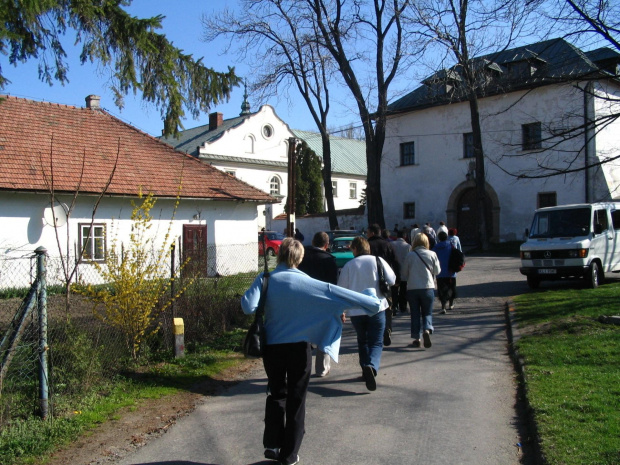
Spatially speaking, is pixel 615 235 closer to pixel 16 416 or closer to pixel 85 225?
pixel 16 416

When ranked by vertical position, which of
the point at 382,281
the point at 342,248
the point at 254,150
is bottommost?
the point at 382,281

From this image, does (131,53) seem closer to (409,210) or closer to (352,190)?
(409,210)

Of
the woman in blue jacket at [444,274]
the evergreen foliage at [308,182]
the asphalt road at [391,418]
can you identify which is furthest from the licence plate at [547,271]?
the evergreen foliage at [308,182]

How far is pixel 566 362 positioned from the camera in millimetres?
6973

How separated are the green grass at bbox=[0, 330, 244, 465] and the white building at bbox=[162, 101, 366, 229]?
3738 cm

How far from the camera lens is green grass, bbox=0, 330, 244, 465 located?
4.97 meters

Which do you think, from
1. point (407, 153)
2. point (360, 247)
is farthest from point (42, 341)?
point (407, 153)

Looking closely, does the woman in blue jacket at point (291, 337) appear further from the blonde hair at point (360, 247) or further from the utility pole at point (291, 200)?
the utility pole at point (291, 200)

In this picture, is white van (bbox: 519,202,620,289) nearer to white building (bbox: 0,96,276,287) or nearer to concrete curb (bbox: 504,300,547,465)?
concrete curb (bbox: 504,300,547,465)

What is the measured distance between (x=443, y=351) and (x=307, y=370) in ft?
14.7

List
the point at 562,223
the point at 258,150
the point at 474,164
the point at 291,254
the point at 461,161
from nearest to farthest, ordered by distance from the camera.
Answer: the point at 291,254 < the point at 562,223 < the point at 474,164 < the point at 461,161 < the point at 258,150

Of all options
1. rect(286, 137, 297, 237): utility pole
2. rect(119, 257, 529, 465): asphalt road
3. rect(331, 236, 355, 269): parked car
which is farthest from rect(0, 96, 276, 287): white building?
rect(119, 257, 529, 465): asphalt road

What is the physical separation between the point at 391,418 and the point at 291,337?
179 centimetres

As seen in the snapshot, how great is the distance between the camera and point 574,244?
13.6 m
